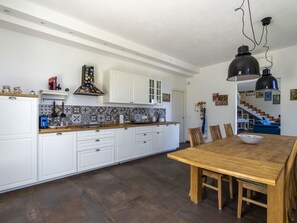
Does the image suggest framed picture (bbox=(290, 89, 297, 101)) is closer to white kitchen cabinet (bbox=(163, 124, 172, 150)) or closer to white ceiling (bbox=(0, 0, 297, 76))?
white ceiling (bbox=(0, 0, 297, 76))

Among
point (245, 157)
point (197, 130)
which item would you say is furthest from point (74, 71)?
point (245, 157)

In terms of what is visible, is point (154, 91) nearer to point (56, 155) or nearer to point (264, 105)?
point (56, 155)

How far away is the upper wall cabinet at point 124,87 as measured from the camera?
147 inches

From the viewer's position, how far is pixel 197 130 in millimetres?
2438

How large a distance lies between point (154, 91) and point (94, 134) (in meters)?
2.25

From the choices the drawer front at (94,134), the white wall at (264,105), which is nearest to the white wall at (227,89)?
the drawer front at (94,134)

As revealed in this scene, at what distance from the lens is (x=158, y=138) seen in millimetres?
4398

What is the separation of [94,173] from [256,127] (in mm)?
5551

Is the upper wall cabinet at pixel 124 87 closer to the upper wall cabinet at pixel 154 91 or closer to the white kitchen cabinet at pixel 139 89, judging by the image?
the white kitchen cabinet at pixel 139 89

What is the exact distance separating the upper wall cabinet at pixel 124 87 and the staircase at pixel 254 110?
740 cm

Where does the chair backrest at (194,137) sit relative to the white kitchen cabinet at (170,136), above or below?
above

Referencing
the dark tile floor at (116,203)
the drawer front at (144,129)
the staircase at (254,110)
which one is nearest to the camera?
the dark tile floor at (116,203)

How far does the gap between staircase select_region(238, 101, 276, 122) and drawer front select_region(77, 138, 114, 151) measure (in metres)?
8.65

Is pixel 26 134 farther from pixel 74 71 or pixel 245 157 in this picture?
pixel 245 157
